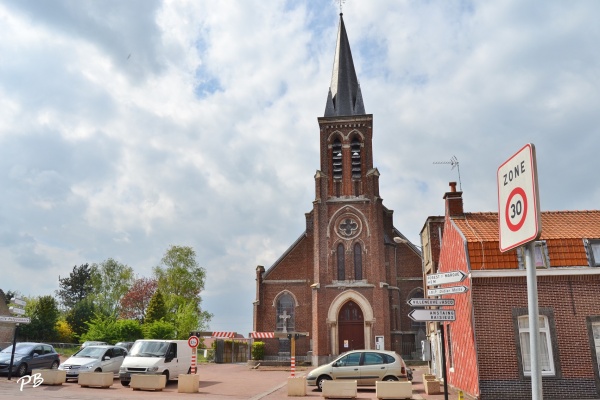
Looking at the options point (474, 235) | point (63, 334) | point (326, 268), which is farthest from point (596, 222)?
point (63, 334)

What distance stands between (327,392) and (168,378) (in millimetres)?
7238

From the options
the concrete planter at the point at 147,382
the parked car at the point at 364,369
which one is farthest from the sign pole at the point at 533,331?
the concrete planter at the point at 147,382

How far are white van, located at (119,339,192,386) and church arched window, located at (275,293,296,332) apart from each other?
54.9 ft

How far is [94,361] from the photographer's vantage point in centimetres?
2059

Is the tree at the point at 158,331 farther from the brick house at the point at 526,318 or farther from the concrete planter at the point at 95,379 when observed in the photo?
the brick house at the point at 526,318

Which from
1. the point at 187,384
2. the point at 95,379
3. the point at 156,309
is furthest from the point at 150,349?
the point at 156,309

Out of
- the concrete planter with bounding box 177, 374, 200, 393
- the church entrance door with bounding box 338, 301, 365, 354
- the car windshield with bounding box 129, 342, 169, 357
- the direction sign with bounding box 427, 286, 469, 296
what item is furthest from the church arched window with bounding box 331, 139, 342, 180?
the direction sign with bounding box 427, 286, 469, 296

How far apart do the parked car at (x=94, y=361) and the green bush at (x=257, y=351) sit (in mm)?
14760

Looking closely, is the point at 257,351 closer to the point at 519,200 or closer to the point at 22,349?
the point at 22,349

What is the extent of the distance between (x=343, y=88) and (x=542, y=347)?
31.6 m

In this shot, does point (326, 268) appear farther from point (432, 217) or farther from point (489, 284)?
point (489, 284)

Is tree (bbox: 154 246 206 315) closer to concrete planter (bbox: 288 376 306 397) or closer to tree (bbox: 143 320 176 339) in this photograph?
tree (bbox: 143 320 176 339)

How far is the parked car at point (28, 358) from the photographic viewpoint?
20422mm

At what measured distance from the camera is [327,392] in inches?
648
